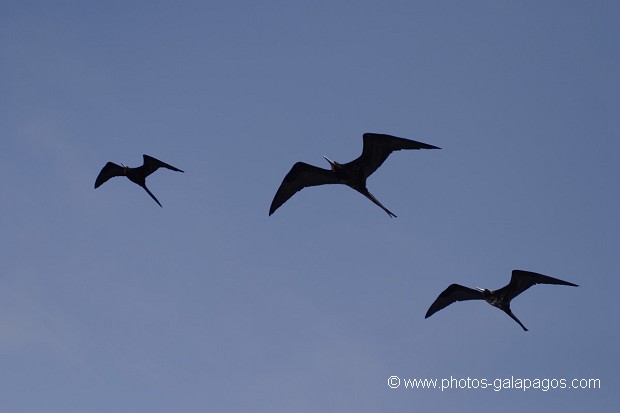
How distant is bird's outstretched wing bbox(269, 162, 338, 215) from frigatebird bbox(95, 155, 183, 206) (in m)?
3.06

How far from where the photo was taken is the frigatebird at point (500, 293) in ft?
73.3

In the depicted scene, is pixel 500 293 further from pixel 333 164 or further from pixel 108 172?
pixel 108 172

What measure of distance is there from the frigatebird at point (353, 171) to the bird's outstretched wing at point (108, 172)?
630 cm

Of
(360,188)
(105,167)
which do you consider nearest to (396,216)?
(360,188)

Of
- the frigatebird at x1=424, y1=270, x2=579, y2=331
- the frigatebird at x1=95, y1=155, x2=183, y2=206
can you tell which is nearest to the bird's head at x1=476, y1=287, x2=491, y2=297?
the frigatebird at x1=424, y1=270, x2=579, y2=331

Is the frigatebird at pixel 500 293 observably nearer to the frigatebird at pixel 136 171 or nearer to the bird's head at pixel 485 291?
the bird's head at pixel 485 291

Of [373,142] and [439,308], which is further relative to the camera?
[439,308]

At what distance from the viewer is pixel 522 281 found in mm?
22562

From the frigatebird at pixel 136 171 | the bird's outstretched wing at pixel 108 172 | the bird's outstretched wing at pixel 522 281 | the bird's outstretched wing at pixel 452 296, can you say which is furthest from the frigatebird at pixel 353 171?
the bird's outstretched wing at pixel 108 172

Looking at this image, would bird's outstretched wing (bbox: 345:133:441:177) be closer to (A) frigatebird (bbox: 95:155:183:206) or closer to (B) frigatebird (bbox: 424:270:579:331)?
(B) frigatebird (bbox: 424:270:579:331)

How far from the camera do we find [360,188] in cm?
2228

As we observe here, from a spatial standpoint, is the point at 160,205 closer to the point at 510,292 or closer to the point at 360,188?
the point at 360,188

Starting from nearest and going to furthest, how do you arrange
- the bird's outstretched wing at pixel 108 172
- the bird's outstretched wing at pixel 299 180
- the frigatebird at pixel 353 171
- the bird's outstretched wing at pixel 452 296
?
the frigatebird at pixel 353 171 < the bird's outstretched wing at pixel 299 180 < the bird's outstretched wing at pixel 452 296 < the bird's outstretched wing at pixel 108 172

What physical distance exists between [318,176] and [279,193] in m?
1.31
